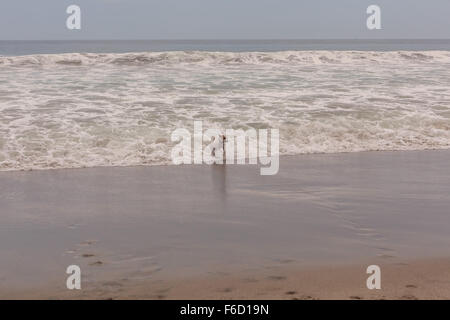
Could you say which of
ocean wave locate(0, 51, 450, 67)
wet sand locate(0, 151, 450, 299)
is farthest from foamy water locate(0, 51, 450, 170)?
ocean wave locate(0, 51, 450, 67)

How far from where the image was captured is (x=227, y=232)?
21.6 feet

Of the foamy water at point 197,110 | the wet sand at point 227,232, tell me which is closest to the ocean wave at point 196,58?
the foamy water at point 197,110

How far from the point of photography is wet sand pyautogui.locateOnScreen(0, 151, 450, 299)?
5066 millimetres

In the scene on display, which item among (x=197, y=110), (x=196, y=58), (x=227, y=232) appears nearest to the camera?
(x=227, y=232)

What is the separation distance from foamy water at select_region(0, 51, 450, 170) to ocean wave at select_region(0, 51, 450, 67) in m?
2.31

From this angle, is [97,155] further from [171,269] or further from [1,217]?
[171,269]

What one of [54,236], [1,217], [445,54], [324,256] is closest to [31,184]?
[1,217]

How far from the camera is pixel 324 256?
18.9 ft

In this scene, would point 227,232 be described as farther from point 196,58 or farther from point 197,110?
point 196,58

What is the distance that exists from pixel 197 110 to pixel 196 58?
14807mm

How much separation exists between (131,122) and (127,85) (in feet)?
20.1

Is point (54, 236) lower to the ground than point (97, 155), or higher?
lower

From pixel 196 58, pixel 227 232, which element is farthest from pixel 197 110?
pixel 196 58

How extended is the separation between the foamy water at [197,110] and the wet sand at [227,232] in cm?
173
